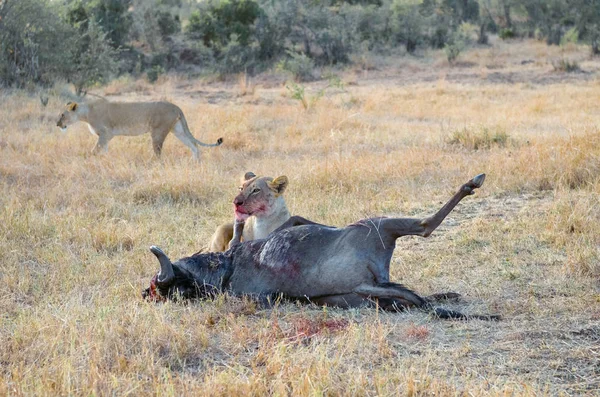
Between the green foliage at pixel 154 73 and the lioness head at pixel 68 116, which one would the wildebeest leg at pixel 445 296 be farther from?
the green foliage at pixel 154 73

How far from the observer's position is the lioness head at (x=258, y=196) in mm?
4918

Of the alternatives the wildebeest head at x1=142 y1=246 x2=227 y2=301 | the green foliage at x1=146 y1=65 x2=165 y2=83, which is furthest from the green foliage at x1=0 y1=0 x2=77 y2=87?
the wildebeest head at x1=142 y1=246 x2=227 y2=301

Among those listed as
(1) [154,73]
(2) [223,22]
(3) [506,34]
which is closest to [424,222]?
(1) [154,73]

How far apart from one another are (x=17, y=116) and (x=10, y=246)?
27.2 feet

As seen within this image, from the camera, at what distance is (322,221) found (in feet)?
22.3

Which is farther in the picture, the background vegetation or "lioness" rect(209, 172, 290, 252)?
the background vegetation

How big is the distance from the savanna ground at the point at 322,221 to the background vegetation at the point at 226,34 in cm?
553

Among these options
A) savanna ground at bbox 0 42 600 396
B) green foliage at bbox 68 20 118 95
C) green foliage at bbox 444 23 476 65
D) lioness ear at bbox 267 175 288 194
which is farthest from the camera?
green foliage at bbox 444 23 476 65

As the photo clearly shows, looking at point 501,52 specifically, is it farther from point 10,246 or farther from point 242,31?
point 10,246

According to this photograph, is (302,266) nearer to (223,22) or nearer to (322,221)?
(322,221)

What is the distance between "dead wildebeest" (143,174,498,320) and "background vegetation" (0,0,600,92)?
48.2 feet

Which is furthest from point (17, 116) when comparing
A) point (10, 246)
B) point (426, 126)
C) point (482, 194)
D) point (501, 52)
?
point (501, 52)

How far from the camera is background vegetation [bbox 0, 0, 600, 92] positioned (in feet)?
60.7

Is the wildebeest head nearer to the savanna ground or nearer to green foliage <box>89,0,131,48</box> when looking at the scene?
the savanna ground
